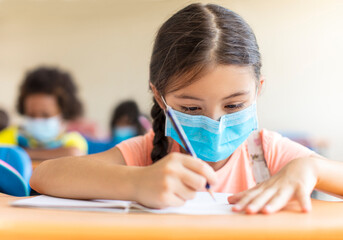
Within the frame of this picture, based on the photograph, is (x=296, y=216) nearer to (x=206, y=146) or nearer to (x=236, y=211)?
(x=236, y=211)

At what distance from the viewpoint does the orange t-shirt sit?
45.5 inches

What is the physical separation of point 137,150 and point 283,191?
0.64 m

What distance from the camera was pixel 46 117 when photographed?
3180 mm

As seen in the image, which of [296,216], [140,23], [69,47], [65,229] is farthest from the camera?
[69,47]

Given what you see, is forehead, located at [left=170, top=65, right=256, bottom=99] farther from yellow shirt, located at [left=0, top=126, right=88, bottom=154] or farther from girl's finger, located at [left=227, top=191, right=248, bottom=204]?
yellow shirt, located at [left=0, top=126, right=88, bottom=154]

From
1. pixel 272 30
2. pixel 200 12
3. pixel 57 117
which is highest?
pixel 200 12

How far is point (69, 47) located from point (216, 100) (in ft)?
22.4

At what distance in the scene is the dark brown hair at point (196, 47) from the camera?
3.45 feet

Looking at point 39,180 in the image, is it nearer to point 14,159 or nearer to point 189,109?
point 189,109

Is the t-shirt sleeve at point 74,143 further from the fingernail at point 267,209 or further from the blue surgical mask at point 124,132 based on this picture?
the fingernail at point 267,209

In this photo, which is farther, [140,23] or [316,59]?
[140,23]

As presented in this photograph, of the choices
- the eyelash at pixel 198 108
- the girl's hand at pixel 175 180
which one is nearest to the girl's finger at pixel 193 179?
the girl's hand at pixel 175 180

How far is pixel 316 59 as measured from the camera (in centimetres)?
605

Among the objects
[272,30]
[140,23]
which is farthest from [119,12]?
[272,30]
